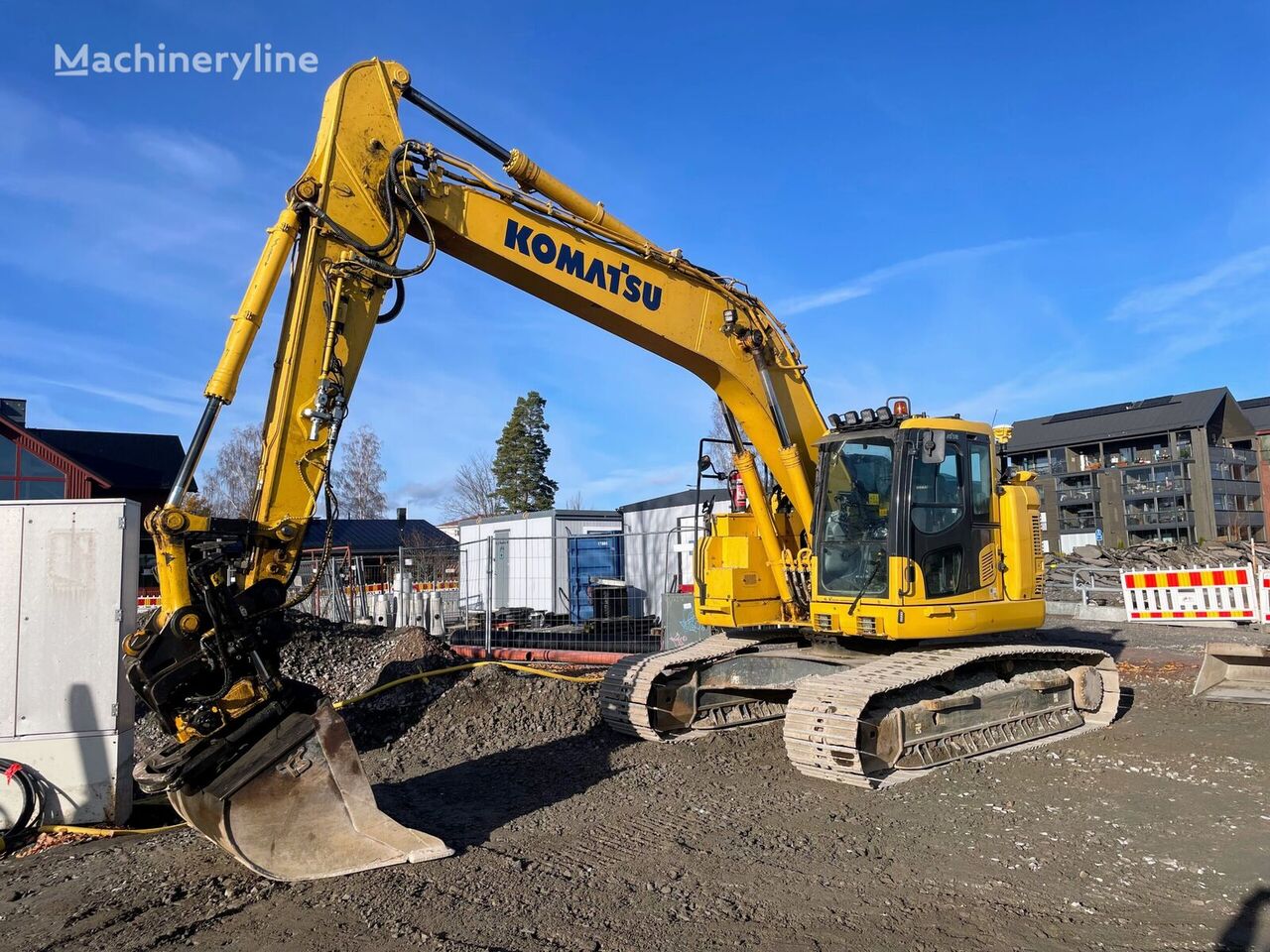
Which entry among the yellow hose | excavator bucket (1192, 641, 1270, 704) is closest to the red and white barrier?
excavator bucket (1192, 641, 1270, 704)

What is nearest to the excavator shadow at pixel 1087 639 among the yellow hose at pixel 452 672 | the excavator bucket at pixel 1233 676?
the excavator bucket at pixel 1233 676

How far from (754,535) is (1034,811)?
3.34 m

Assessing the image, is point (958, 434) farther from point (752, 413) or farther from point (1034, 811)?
point (1034, 811)

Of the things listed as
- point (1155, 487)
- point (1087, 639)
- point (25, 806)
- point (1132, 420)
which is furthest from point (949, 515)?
point (1132, 420)

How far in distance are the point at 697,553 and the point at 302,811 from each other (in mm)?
4703

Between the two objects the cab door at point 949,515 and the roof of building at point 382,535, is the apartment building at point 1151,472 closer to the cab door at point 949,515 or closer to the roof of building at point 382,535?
the roof of building at point 382,535

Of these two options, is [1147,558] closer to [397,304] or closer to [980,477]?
[980,477]

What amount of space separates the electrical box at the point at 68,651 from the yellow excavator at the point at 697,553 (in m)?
0.57

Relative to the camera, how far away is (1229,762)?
7230 mm

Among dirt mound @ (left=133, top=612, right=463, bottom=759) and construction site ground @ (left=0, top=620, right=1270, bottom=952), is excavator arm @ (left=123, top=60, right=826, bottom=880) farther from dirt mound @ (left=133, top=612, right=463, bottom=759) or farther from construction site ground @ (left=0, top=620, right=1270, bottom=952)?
dirt mound @ (left=133, top=612, right=463, bottom=759)

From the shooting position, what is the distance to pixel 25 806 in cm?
588

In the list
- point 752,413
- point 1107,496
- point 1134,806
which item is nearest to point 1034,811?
point 1134,806

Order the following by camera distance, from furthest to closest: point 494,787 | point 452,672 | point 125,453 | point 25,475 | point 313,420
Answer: point 125,453 → point 25,475 → point 452,672 → point 494,787 → point 313,420

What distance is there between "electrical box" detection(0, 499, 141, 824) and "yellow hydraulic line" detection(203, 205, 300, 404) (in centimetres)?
195
